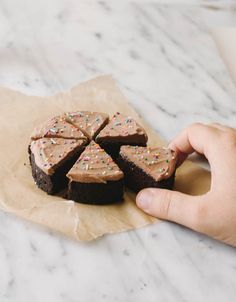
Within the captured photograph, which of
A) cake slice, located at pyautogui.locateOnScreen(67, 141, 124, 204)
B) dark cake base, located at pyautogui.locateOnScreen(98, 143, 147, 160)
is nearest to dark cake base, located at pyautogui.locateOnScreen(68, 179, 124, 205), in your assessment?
cake slice, located at pyautogui.locateOnScreen(67, 141, 124, 204)

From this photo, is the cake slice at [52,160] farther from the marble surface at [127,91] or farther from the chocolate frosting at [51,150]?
the marble surface at [127,91]

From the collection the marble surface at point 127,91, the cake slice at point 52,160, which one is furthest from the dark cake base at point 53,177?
the marble surface at point 127,91

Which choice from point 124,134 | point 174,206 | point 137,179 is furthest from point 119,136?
point 174,206

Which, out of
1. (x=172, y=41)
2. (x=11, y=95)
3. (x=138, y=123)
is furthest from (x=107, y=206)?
(x=172, y=41)

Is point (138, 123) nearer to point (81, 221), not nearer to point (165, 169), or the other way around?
point (165, 169)

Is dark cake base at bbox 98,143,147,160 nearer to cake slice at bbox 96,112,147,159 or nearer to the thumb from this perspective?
cake slice at bbox 96,112,147,159

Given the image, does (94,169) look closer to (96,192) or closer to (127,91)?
(96,192)
